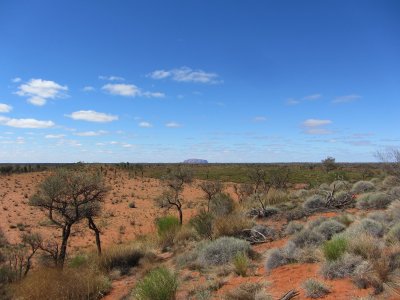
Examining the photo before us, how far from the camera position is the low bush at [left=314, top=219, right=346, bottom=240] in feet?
37.4

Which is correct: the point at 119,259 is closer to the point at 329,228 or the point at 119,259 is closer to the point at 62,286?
the point at 62,286

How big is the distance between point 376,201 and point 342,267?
10443 millimetres

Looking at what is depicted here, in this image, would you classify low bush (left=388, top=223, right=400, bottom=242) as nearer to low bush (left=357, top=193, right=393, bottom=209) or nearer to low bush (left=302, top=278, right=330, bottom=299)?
low bush (left=302, top=278, right=330, bottom=299)

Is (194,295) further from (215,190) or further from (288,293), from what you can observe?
(215,190)

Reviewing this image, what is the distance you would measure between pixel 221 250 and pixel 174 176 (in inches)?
742

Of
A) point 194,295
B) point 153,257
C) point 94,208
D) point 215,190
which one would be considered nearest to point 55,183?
point 94,208

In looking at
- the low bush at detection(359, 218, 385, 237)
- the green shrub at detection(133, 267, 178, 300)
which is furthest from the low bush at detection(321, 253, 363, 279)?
the green shrub at detection(133, 267, 178, 300)

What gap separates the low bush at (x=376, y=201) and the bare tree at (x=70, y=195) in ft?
37.8

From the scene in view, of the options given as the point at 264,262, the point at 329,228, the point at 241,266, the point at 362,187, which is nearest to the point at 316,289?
the point at 241,266

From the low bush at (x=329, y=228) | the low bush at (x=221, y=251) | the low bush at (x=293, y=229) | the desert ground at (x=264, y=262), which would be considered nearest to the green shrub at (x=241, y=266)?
the desert ground at (x=264, y=262)

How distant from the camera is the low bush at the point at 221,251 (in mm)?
10781

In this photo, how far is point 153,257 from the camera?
1434cm

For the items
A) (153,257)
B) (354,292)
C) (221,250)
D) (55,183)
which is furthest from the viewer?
(55,183)

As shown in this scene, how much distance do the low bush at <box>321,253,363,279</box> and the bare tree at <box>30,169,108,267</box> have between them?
11.0 meters
